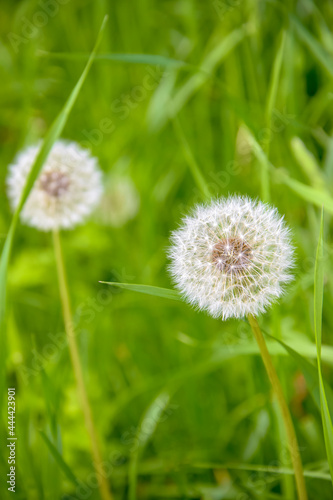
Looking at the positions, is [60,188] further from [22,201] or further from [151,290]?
[151,290]

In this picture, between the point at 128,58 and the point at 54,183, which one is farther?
the point at 54,183

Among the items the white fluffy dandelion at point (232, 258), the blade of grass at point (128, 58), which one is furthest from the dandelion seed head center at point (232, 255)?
the blade of grass at point (128, 58)

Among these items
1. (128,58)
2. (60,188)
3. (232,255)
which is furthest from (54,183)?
(232,255)

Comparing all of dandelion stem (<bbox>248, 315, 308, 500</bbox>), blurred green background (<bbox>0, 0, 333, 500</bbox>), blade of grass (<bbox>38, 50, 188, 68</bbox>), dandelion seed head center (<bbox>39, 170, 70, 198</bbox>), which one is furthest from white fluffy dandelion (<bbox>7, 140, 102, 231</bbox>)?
dandelion stem (<bbox>248, 315, 308, 500</bbox>)

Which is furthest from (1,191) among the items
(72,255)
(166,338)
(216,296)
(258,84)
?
(216,296)

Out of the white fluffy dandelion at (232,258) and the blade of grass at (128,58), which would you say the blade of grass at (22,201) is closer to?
the blade of grass at (128,58)

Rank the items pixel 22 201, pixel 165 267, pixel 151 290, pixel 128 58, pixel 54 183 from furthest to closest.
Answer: pixel 165 267 < pixel 54 183 < pixel 128 58 < pixel 22 201 < pixel 151 290
